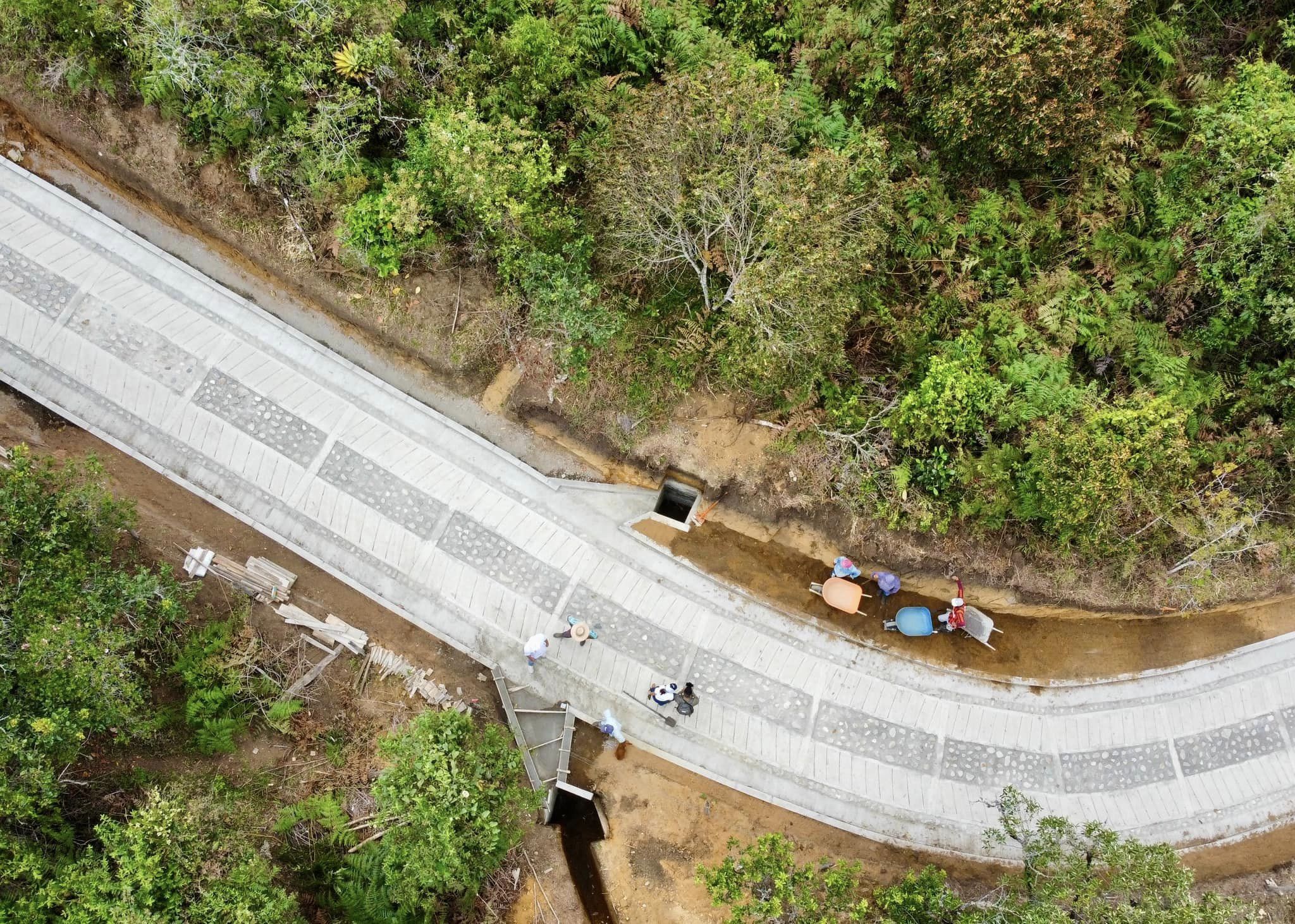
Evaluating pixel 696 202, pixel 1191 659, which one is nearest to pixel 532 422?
pixel 696 202

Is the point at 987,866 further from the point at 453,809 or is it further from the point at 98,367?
the point at 98,367

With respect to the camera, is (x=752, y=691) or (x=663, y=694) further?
(x=752, y=691)

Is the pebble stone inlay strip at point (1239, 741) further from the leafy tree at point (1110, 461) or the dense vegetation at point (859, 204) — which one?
the leafy tree at point (1110, 461)

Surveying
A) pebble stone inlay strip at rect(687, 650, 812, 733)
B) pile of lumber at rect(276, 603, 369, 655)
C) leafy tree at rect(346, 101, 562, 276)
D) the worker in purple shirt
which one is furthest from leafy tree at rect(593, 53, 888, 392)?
pile of lumber at rect(276, 603, 369, 655)

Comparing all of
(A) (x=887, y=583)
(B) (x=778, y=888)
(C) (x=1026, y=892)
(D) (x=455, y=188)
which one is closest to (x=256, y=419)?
(D) (x=455, y=188)

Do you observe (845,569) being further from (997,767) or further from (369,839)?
(369,839)

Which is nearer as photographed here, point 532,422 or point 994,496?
point 994,496
